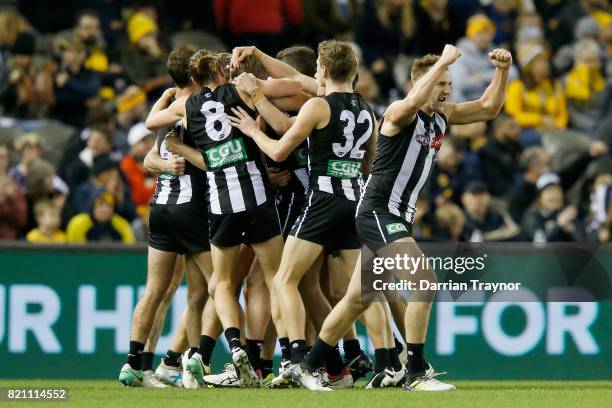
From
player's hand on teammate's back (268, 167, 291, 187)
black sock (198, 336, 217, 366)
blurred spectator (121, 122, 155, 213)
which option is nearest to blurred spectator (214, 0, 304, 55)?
blurred spectator (121, 122, 155, 213)

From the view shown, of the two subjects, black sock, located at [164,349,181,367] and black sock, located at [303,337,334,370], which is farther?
black sock, located at [164,349,181,367]

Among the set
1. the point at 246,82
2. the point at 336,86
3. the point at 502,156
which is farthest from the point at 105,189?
the point at 336,86

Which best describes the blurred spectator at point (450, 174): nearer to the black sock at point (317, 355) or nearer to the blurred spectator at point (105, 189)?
the blurred spectator at point (105, 189)

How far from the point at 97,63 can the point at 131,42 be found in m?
0.67

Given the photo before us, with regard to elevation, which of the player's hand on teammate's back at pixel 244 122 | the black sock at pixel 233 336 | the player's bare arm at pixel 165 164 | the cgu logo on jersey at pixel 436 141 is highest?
the player's hand on teammate's back at pixel 244 122

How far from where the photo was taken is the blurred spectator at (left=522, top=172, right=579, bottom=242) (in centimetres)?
1603

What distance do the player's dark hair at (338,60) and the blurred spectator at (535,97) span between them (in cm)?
826

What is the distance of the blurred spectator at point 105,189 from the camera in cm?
1555

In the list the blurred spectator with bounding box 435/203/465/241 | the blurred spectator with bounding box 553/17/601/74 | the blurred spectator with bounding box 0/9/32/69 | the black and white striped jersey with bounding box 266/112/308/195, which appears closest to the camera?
the black and white striped jersey with bounding box 266/112/308/195

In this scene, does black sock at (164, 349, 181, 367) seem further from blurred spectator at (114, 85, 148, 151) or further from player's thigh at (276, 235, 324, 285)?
blurred spectator at (114, 85, 148, 151)

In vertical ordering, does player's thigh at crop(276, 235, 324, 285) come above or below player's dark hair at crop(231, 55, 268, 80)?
below

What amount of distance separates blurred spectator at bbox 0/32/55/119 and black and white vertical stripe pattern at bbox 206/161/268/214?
6857mm

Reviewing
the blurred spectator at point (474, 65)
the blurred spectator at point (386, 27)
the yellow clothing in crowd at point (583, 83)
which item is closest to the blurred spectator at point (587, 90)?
the yellow clothing in crowd at point (583, 83)

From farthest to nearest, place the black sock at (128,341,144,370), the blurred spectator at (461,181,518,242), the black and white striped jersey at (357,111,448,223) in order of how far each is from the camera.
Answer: the blurred spectator at (461,181,518,242) → the black sock at (128,341,144,370) → the black and white striped jersey at (357,111,448,223)
